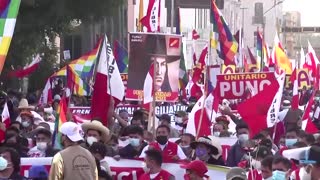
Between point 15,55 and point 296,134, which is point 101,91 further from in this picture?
point 15,55

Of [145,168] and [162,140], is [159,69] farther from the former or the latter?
[145,168]

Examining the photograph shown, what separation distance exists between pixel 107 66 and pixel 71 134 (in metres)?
5.42

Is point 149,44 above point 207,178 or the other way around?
above

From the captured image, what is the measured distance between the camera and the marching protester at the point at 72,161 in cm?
938

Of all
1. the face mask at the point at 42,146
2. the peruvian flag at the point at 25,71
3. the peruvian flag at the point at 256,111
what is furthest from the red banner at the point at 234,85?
the peruvian flag at the point at 25,71

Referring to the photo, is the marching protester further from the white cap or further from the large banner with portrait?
the large banner with portrait

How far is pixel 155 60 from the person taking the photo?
14.9 meters

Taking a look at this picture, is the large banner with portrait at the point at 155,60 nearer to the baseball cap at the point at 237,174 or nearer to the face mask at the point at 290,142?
the face mask at the point at 290,142

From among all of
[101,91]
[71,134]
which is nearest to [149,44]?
[101,91]

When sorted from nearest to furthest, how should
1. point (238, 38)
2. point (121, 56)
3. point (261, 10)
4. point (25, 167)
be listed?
1. point (25, 167)
2. point (121, 56)
3. point (238, 38)
4. point (261, 10)

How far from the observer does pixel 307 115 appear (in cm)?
1478

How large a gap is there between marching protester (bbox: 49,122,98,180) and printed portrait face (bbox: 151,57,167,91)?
216 inches

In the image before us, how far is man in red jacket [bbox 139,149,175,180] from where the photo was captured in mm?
10406

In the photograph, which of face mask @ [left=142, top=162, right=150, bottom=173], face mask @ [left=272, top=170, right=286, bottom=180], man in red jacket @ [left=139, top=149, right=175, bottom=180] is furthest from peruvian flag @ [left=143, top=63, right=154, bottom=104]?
face mask @ [left=272, top=170, right=286, bottom=180]
